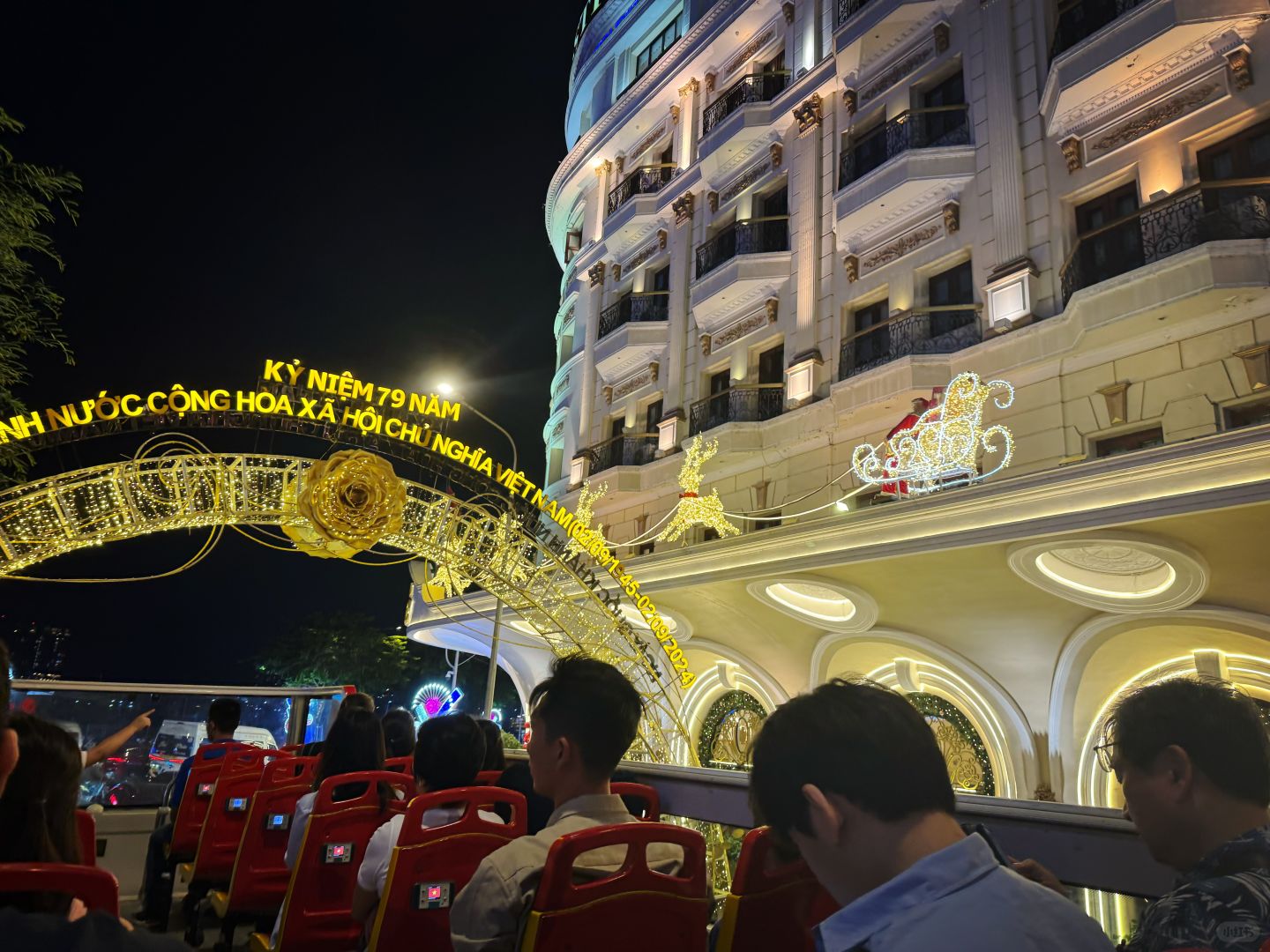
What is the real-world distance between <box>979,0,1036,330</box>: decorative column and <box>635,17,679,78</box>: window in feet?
34.0

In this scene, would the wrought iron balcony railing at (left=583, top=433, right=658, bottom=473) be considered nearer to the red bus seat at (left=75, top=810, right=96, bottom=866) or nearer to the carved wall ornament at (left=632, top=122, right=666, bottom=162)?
the carved wall ornament at (left=632, top=122, right=666, bottom=162)

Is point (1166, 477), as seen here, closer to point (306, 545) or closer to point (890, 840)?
point (890, 840)

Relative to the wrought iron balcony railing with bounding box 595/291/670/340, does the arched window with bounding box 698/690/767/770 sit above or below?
below

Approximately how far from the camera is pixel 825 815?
134cm

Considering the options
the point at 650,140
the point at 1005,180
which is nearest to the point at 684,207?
the point at 650,140

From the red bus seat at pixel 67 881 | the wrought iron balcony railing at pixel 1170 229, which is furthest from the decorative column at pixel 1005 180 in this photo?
the red bus seat at pixel 67 881

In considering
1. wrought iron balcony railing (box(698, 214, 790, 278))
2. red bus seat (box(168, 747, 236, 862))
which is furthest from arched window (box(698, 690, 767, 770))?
red bus seat (box(168, 747, 236, 862))

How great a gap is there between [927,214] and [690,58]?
9199mm

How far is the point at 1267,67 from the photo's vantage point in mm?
9828

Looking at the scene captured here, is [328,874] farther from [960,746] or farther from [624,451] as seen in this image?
[624,451]

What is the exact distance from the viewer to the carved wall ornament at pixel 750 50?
1859cm

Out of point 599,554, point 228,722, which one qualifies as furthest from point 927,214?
point 228,722

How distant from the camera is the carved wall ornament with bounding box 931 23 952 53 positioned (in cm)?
1423

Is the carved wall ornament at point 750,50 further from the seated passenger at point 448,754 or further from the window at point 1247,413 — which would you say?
the seated passenger at point 448,754
